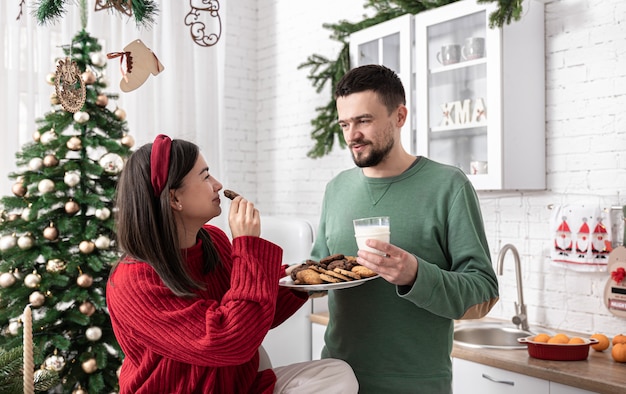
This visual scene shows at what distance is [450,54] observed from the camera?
2.99 meters

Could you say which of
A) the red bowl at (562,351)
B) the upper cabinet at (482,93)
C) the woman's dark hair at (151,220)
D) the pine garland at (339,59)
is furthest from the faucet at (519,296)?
the woman's dark hair at (151,220)

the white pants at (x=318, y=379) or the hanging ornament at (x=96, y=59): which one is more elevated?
the hanging ornament at (x=96, y=59)

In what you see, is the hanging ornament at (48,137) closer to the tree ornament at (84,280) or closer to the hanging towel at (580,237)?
the tree ornament at (84,280)

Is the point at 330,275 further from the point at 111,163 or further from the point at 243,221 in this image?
the point at 111,163

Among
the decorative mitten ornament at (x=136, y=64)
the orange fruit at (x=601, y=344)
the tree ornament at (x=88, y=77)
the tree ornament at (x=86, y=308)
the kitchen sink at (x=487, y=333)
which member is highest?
→ the tree ornament at (x=88, y=77)

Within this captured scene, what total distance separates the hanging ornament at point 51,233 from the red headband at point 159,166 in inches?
60.5

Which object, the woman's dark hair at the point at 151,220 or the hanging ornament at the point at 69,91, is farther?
the hanging ornament at the point at 69,91

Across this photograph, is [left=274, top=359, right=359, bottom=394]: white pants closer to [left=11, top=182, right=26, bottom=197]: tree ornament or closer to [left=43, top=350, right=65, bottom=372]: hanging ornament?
[left=43, top=350, right=65, bottom=372]: hanging ornament

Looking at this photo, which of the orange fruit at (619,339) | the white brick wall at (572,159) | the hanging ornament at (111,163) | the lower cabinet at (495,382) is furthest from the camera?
the hanging ornament at (111,163)

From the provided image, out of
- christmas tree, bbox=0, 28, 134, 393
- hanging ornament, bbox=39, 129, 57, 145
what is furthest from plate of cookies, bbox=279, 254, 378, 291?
hanging ornament, bbox=39, 129, 57, 145

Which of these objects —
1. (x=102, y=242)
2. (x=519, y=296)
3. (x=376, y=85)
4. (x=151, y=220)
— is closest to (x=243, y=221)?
(x=151, y=220)

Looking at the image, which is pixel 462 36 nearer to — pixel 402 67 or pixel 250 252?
pixel 402 67

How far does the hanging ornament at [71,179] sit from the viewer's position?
9.71ft

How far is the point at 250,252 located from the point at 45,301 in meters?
1.71
